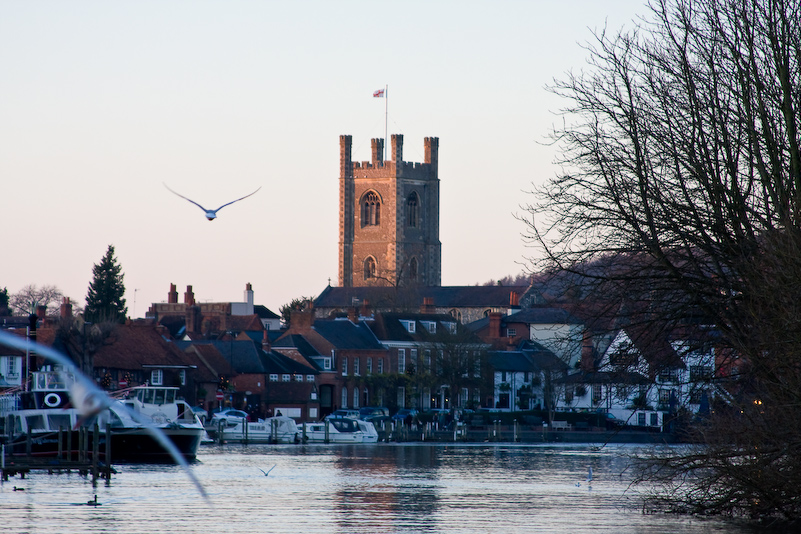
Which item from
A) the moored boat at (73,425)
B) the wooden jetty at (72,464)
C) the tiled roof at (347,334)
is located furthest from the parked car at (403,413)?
the wooden jetty at (72,464)

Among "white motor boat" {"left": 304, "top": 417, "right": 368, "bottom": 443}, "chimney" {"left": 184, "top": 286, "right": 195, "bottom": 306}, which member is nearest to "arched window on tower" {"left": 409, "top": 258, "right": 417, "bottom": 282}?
"chimney" {"left": 184, "top": 286, "right": 195, "bottom": 306}

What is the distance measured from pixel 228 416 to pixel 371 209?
105 m

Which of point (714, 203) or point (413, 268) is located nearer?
point (714, 203)

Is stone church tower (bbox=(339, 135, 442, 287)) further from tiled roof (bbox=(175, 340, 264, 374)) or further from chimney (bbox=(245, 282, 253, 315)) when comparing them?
tiled roof (bbox=(175, 340, 264, 374))

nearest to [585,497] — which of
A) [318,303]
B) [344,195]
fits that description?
[318,303]

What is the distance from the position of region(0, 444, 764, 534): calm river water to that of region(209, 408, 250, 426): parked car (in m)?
21.4

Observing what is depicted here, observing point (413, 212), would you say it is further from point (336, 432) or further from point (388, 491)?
point (388, 491)

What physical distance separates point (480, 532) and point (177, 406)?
37295 mm

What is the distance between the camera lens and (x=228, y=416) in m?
83.3

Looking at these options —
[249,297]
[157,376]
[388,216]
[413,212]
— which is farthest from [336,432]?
[413,212]

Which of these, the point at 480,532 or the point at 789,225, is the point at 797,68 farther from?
the point at 480,532

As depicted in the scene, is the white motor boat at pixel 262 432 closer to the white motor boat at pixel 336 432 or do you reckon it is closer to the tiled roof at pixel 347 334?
the white motor boat at pixel 336 432

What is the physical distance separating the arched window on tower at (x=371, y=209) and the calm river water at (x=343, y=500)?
125 meters

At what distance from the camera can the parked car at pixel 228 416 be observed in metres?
81.8
